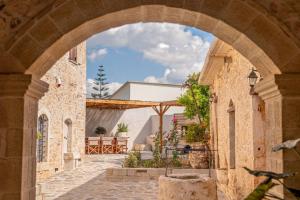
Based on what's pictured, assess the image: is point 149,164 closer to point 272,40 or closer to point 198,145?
point 198,145

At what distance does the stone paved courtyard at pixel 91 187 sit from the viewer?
355 inches

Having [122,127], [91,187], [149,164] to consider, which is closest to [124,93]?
[122,127]

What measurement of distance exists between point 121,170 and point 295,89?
380 inches

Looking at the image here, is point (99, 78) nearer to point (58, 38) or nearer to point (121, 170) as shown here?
point (121, 170)

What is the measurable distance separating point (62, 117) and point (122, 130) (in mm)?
8972

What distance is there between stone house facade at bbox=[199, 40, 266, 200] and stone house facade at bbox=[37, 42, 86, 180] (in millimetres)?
5300

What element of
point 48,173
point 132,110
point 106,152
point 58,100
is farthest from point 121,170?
point 132,110

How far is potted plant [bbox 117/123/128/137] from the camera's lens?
22647 millimetres

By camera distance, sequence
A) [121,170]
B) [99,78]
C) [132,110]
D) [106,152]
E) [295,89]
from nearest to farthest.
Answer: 1. [295,89]
2. [121,170]
3. [106,152]
4. [132,110]
5. [99,78]

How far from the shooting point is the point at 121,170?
12070 millimetres

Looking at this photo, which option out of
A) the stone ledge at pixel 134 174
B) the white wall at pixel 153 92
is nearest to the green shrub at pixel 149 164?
the stone ledge at pixel 134 174

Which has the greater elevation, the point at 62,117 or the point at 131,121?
the point at 131,121

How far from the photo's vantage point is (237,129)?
24.3ft

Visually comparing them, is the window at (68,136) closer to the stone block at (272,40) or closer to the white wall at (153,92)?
the white wall at (153,92)
